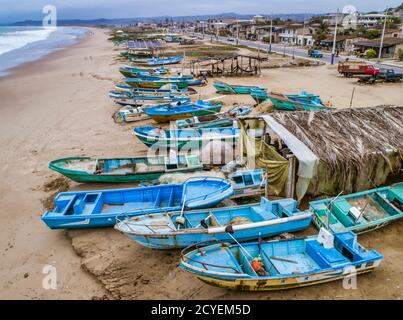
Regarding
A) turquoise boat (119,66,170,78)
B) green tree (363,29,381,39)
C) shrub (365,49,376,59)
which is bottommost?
turquoise boat (119,66,170,78)

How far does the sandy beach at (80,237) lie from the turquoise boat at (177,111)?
2012 millimetres

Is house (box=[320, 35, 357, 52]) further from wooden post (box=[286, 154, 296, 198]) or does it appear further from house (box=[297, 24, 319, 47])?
wooden post (box=[286, 154, 296, 198])

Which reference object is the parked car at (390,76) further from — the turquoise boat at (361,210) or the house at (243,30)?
the house at (243,30)

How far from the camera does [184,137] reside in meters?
16.6

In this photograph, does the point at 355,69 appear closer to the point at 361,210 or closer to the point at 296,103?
the point at 296,103

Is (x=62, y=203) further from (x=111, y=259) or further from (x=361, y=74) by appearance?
(x=361, y=74)

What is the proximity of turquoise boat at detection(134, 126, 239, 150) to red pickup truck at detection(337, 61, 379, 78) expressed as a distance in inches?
938

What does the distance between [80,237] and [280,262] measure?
654cm

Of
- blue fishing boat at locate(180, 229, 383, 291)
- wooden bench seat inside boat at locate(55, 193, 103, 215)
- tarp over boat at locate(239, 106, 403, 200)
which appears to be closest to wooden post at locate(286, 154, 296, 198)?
tarp over boat at locate(239, 106, 403, 200)

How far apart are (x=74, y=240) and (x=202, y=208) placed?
4386mm

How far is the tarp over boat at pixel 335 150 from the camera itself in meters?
11.2

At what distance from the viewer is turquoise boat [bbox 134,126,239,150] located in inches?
624

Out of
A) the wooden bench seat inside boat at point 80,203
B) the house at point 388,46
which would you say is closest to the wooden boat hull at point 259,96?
the wooden bench seat inside boat at point 80,203

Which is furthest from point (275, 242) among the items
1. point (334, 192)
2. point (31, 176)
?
point (31, 176)
